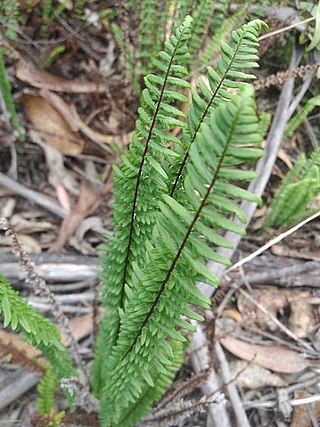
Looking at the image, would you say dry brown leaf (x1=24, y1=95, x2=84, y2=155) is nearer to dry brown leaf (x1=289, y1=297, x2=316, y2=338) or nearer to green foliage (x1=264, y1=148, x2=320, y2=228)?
green foliage (x1=264, y1=148, x2=320, y2=228)

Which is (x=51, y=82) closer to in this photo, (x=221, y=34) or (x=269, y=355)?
(x=221, y=34)

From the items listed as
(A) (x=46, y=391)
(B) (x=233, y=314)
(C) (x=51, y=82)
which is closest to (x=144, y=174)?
(A) (x=46, y=391)

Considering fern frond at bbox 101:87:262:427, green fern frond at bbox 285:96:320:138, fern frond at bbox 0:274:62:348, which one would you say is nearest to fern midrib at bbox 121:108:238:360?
fern frond at bbox 101:87:262:427

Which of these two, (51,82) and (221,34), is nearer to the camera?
(221,34)

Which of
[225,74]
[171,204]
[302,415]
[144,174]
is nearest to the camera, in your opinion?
[171,204]

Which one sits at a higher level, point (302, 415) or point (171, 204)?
point (171, 204)

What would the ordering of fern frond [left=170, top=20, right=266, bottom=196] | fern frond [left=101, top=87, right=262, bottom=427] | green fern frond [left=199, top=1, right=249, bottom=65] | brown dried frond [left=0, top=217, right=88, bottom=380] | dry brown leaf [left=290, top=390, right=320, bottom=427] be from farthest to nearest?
green fern frond [left=199, top=1, right=249, bottom=65] < dry brown leaf [left=290, top=390, right=320, bottom=427] < brown dried frond [left=0, top=217, right=88, bottom=380] < fern frond [left=170, top=20, right=266, bottom=196] < fern frond [left=101, top=87, right=262, bottom=427]

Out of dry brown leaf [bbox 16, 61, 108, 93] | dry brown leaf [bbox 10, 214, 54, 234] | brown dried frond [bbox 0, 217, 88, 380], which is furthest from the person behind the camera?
dry brown leaf [bbox 16, 61, 108, 93]
